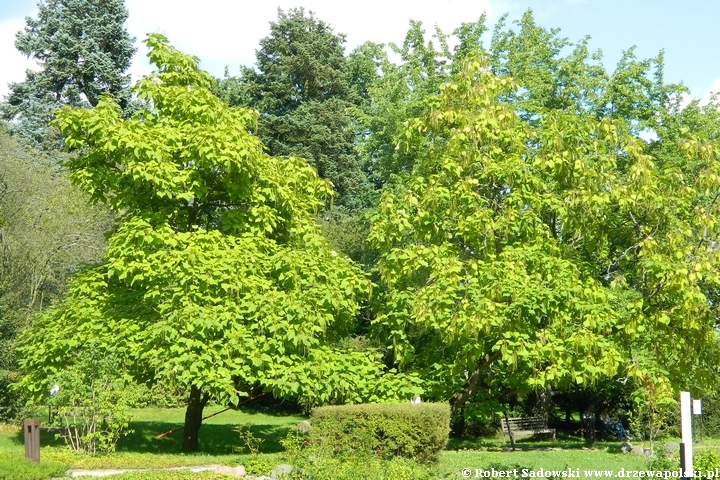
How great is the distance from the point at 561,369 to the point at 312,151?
Result: 2858cm

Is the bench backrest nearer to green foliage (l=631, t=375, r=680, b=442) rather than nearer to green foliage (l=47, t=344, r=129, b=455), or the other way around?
green foliage (l=631, t=375, r=680, b=442)

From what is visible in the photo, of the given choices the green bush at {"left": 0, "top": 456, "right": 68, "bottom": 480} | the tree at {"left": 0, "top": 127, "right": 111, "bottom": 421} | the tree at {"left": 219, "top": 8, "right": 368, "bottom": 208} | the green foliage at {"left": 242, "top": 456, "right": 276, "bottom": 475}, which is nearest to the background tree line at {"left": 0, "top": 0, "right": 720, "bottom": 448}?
the green foliage at {"left": 242, "top": 456, "right": 276, "bottom": 475}

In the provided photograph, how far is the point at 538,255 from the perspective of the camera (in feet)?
54.1

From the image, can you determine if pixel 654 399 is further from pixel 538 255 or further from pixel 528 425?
pixel 528 425

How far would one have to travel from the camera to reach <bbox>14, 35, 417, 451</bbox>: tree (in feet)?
48.1

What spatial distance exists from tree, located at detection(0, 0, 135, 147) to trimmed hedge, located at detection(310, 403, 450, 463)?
33.9 m

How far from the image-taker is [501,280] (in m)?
15.6

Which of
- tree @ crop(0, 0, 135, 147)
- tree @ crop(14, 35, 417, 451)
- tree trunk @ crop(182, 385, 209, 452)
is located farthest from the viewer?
tree @ crop(0, 0, 135, 147)

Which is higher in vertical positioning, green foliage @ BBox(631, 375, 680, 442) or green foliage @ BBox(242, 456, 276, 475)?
green foliage @ BBox(631, 375, 680, 442)

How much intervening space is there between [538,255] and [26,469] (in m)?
10.5

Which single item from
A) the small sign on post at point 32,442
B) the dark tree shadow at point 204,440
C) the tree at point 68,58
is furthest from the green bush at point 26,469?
the tree at point 68,58

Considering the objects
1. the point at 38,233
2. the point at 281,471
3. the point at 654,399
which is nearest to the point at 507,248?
the point at 654,399

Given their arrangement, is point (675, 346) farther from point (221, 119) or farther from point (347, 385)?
point (221, 119)

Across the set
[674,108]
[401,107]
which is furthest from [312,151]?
[674,108]
